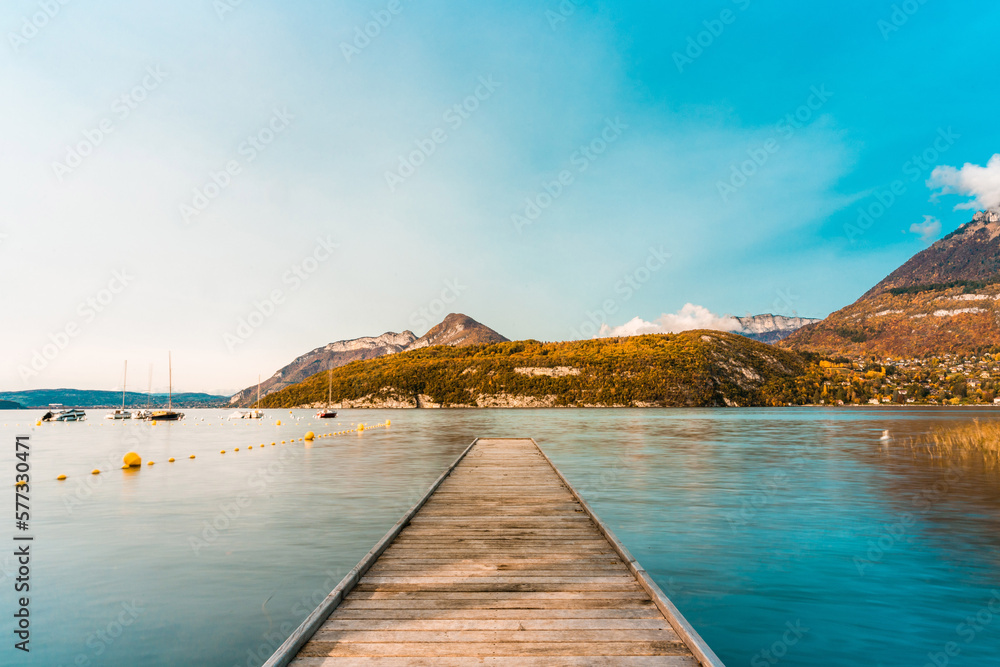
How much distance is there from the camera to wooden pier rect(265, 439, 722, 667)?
522cm

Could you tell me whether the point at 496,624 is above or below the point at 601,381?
below

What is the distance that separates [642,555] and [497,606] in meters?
7.15

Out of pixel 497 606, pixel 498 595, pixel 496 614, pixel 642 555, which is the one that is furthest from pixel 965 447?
pixel 496 614

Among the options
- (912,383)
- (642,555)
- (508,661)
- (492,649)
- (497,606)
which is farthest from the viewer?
(912,383)

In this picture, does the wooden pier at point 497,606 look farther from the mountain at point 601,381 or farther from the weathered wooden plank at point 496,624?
the mountain at point 601,381

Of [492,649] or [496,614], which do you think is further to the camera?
[496,614]

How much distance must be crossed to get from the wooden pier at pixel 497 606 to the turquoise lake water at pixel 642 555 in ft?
7.40

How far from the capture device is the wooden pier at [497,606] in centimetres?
522

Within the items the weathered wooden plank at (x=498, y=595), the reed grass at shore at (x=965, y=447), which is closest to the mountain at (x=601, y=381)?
the reed grass at shore at (x=965, y=447)

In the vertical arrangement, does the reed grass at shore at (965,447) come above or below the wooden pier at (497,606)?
below

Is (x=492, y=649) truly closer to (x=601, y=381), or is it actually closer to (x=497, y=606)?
(x=497, y=606)

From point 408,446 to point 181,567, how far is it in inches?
1238

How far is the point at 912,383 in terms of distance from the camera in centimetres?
17412

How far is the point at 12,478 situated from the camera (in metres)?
29.0
